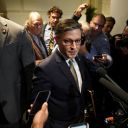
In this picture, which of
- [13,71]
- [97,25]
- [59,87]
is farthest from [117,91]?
[97,25]

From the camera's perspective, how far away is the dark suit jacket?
A: 143cm

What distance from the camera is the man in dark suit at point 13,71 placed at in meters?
1.43

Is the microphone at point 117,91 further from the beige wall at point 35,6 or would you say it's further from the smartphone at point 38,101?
the beige wall at point 35,6

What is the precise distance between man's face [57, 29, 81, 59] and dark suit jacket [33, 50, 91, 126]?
57 millimetres

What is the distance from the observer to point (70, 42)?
1453 millimetres

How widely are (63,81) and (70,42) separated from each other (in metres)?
0.21

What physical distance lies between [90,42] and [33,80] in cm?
138

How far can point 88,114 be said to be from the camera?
148cm

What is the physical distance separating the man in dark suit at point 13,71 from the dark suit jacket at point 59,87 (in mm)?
112

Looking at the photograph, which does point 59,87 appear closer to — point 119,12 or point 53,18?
point 53,18

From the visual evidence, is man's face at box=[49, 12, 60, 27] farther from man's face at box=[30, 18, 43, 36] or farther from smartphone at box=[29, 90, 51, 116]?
smartphone at box=[29, 90, 51, 116]

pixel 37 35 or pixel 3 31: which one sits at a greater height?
pixel 3 31

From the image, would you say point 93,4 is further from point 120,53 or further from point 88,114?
point 88,114

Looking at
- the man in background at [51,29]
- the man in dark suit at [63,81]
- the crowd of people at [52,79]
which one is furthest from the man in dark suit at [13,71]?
the man in background at [51,29]
